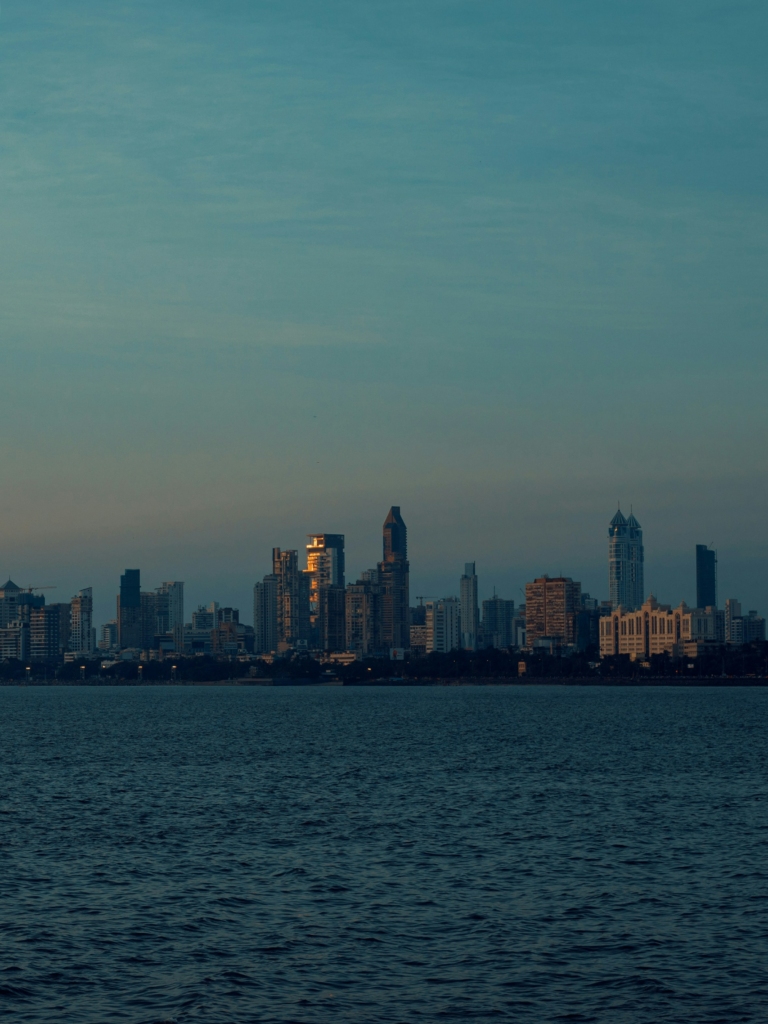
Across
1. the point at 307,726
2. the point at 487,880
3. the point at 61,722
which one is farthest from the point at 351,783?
the point at 61,722

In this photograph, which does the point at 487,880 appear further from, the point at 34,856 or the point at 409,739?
the point at 409,739

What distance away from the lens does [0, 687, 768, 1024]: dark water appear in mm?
29156

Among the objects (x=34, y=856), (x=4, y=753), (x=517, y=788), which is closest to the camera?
(x=34, y=856)

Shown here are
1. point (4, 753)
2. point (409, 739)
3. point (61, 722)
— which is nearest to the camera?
point (4, 753)

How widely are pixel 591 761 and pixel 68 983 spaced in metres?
64.9

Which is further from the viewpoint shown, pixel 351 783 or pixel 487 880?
pixel 351 783

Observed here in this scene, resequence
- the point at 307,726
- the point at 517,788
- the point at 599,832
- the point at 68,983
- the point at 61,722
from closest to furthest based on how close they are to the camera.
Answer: the point at 68,983 → the point at 599,832 → the point at 517,788 → the point at 307,726 → the point at 61,722

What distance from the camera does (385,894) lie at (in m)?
40.4

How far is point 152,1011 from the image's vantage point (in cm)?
2798

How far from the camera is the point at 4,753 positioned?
344 feet

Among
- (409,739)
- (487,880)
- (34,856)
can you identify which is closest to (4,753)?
(409,739)

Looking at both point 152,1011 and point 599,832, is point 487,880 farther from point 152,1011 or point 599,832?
point 152,1011

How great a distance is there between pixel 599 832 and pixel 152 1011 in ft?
94.4

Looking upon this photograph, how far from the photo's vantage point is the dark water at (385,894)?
29156mm
